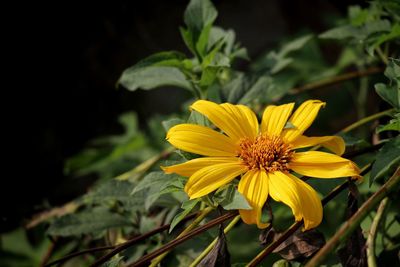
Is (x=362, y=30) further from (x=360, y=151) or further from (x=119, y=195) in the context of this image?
(x=119, y=195)

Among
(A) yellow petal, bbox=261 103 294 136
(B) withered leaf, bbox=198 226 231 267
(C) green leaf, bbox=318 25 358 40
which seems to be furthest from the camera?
A: (C) green leaf, bbox=318 25 358 40

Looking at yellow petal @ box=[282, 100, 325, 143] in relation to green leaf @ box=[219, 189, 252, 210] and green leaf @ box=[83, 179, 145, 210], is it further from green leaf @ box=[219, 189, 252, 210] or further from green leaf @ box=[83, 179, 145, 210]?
green leaf @ box=[83, 179, 145, 210]

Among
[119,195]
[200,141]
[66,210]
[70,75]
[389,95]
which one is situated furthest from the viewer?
[70,75]

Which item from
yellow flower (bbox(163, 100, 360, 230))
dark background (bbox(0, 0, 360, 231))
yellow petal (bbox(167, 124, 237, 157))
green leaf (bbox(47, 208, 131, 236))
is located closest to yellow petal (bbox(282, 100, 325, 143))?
yellow flower (bbox(163, 100, 360, 230))

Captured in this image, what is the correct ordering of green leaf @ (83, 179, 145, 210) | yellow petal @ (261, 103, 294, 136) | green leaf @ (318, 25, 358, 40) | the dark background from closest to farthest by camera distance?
yellow petal @ (261, 103, 294, 136)
green leaf @ (83, 179, 145, 210)
green leaf @ (318, 25, 358, 40)
the dark background

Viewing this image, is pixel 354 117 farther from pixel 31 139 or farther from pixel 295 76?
pixel 31 139

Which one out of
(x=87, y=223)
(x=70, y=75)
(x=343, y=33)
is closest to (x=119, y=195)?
(x=87, y=223)

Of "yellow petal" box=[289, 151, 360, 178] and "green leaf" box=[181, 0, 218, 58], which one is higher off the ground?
"green leaf" box=[181, 0, 218, 58]
